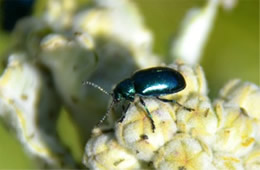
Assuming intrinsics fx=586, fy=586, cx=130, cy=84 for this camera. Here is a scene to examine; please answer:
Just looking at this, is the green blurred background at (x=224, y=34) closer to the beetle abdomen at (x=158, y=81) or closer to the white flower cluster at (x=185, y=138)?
the beetle abdomen at (x=158, y=81)

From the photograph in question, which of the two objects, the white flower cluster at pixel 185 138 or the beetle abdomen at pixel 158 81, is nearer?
the white flower cluster at pixel 185 138

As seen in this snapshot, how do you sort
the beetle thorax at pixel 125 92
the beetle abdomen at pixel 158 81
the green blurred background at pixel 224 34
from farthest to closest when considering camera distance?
the green blurred background at pixel 224 34 < the beetle thorax at pixel 125 92 < the beetle abdomen at pixel 158 81

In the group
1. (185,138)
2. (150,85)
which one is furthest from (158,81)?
(185,138)

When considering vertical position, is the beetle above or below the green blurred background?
below

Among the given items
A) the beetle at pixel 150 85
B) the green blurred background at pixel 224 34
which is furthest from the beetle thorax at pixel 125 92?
the green blurred background at pixel 224 34

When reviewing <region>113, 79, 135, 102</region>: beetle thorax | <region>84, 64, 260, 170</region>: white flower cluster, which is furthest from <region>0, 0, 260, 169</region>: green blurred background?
<region>84, 64, 260, 170</region>: white flower cluster

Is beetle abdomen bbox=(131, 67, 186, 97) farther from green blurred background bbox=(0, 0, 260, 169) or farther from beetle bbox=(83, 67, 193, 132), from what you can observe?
green blurred background bbox=(0, 0, 260, 169)

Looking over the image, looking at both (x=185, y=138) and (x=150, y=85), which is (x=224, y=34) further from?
(x=185, y=138)

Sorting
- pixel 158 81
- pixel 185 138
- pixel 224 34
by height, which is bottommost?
pixel 185 138
